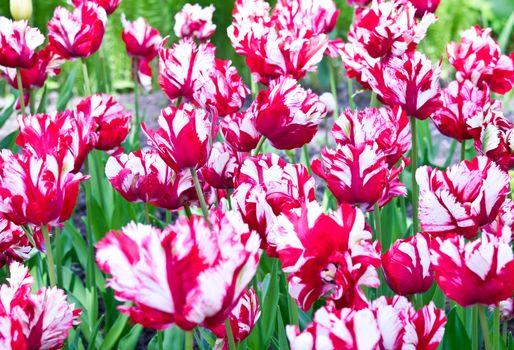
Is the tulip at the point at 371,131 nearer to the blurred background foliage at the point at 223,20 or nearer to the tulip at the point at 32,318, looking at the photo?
the tulip at the point at 32,318

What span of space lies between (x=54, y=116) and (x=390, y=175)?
21.5 inches

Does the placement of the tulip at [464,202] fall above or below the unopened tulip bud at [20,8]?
below

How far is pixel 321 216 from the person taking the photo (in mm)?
805

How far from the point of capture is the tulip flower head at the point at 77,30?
1883mm

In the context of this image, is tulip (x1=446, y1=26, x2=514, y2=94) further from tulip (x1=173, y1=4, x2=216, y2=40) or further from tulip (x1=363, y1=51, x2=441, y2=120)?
tulip (x1=173, y1=4, x2=216, y2=40)

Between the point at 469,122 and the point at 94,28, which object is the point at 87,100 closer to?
the point at 94,28

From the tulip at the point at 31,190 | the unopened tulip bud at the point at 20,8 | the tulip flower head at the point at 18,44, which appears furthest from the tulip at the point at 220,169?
the unopened tulip bud at the point at 20,8

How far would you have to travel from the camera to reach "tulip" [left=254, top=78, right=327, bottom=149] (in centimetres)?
121

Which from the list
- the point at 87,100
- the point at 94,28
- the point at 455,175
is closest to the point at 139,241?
the point at 455,175

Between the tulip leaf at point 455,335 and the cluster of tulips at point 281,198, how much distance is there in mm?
83

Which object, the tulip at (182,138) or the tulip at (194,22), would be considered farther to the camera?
the tulip at (194,22)

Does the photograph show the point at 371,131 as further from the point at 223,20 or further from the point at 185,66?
the point at 223,20

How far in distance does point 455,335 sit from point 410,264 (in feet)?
1.36

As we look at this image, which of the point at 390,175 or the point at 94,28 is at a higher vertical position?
the point at 94,28
